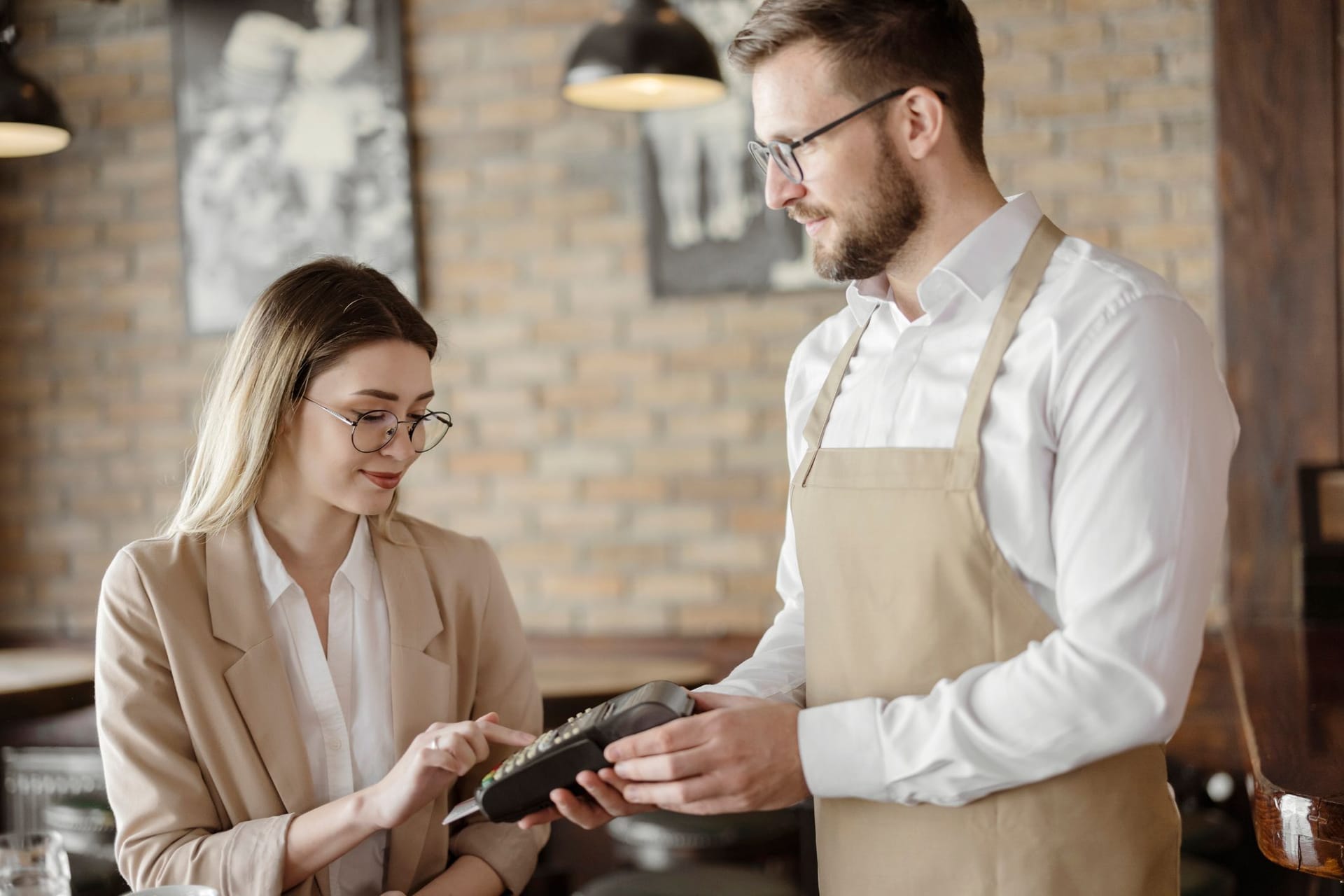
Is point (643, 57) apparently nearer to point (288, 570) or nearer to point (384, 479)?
point (384, 479)

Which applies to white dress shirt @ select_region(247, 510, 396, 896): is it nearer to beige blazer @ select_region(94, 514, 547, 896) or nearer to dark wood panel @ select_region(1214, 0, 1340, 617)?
beige blazer @ select_region(94, 514, 547, 896)

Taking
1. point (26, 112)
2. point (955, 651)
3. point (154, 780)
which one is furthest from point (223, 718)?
point (26, 112)

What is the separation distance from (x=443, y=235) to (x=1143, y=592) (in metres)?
3.24

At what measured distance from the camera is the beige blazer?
159 centimetres

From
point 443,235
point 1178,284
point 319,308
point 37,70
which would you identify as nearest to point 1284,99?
point 1178,284

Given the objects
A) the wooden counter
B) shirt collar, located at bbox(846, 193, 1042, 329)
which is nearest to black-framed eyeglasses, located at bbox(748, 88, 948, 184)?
shirt collar, located at bbox(846, 193, 1042, 329)

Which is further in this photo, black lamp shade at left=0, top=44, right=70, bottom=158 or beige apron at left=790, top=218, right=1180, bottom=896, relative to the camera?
black lamp shade at left=0, top=44, right=70, bottom=158

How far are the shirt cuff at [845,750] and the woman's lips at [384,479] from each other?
757mm

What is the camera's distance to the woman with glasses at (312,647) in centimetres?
159

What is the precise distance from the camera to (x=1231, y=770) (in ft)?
9.89

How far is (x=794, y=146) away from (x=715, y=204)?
2454 millimetres

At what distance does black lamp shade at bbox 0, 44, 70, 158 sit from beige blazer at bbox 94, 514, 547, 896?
1903 millimetres

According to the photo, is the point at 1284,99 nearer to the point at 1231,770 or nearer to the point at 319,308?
the point at 1231,770

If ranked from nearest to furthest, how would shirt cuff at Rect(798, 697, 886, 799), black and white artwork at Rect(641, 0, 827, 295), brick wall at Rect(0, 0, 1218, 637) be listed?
1. shirt cuff at Rect(798, 697, 886, 799)
2. brick wall at Rect(0, 0, 1218, 637)
3. black and white artwork at Rect(641, 0, 827, 295)
